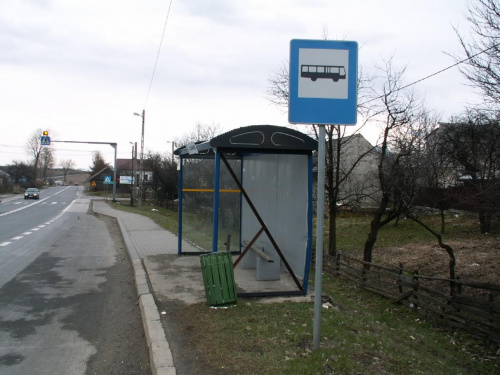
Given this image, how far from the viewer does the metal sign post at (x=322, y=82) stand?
4434 millimetres

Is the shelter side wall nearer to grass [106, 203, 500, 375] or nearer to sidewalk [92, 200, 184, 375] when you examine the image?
grass [106, 203, 500, 375]

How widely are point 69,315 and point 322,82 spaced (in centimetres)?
485

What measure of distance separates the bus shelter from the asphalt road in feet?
6.01

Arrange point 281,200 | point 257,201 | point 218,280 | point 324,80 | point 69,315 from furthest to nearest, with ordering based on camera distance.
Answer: point 257,201 < point 281,200 < point 69,315 < point 218,280 < point 324,80

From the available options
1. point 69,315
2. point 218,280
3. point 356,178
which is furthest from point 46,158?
point 218,280

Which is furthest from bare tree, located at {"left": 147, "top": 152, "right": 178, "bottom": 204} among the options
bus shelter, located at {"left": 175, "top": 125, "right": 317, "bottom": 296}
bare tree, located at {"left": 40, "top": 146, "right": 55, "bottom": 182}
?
bare tree, located at {"left": 40, "top": 146, "right": 55, "bottom": 182}

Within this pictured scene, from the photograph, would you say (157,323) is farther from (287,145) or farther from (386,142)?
(386,142)

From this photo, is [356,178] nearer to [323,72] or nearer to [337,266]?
[337,266]

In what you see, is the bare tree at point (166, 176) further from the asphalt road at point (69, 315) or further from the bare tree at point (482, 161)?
the bare tree at point (482, 161)

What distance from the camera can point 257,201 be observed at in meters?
9.47

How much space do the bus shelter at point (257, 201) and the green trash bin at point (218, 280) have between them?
493 millimetres

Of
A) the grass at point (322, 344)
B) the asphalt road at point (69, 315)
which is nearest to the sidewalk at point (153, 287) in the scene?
the asphalt road at point (69, 315)

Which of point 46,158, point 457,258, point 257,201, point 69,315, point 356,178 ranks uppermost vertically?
point 46,158

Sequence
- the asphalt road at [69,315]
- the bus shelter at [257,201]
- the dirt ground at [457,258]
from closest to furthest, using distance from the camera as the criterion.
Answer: the asphalt road at [69,315] < the bus shelter at [257,201] < the dirt ground at [457,258]
